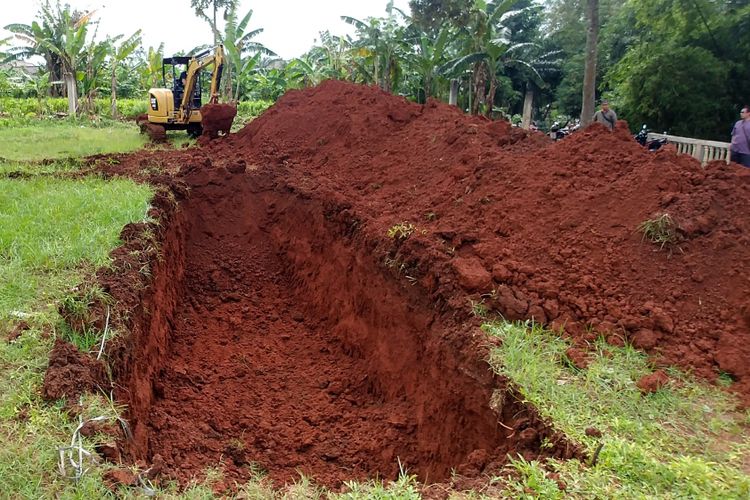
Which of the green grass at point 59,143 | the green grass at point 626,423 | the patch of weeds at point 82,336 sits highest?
the green grass at point 59,143

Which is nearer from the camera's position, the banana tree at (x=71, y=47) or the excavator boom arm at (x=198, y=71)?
the excavator boom arm at (x=198, y=71)

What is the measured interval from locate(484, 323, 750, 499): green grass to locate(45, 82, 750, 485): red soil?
19 centimetres

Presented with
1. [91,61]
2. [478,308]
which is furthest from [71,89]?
[478,308]

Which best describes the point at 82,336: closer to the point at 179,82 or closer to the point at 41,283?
the point at 41,283

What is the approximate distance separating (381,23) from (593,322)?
65.1ft

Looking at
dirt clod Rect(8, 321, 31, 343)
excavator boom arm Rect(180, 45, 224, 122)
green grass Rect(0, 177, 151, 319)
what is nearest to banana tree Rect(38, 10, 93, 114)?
excavator boom arm Rect(180, 45, 224, 122)

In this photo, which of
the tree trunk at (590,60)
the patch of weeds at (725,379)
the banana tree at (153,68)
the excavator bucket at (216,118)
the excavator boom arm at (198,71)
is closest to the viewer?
the patch of weeds at (725,379)

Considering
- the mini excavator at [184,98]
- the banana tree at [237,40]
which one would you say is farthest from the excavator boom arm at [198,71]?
the banana tree at [237,40]

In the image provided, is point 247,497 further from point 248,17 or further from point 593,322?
point 248,17

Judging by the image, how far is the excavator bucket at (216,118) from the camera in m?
15.6

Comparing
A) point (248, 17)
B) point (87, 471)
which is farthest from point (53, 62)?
point (87, 471)

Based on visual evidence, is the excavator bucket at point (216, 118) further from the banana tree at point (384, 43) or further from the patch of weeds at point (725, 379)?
the patch of weeds at point (725, 379)

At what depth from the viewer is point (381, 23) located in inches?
880

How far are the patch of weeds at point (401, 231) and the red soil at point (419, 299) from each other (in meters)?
0.09
